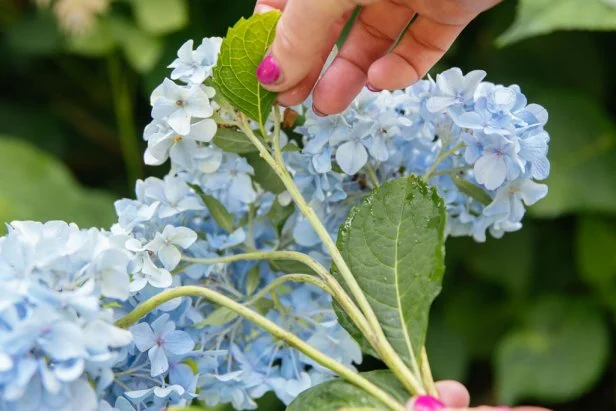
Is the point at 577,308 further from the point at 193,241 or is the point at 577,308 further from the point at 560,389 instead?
the point at 193,241

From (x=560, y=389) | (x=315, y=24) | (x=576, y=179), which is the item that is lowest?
(x=560, y=389)

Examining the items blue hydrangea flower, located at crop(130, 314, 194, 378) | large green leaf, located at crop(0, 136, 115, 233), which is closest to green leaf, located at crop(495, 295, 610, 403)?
large green leaf, located at crop(0, 136, 115, 233)

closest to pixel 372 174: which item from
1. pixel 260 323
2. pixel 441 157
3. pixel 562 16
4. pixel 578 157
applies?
pixel 441 157

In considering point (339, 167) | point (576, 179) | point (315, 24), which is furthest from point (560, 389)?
point (315, 24)

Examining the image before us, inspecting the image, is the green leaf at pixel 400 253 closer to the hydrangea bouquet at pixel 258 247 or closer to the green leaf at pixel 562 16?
the hydrangea bouquet at pixel 258 247

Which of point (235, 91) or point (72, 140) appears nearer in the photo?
point (235, 91)

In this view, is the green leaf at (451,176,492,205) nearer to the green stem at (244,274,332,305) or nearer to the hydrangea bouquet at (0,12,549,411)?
the hydrangea bouquet at (0,12,549,411)

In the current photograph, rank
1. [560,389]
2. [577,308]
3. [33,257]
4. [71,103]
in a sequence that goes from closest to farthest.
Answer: [33,257] < [560,389] < [577,308] < [71,103]

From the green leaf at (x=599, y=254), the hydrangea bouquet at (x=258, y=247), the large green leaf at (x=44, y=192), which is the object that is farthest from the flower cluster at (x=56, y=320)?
the green leaf at (x=599, y=254)
